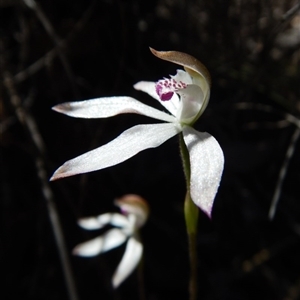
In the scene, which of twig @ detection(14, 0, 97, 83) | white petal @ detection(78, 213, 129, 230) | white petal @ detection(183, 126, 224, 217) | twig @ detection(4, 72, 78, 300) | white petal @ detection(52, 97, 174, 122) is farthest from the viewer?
twig @ detection(14, 0, 97, 83)

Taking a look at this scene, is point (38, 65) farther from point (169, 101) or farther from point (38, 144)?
point (169, 101)

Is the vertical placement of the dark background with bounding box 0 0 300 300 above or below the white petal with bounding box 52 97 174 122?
below

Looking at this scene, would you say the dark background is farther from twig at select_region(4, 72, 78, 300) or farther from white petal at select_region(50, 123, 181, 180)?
white petal at select_region(50, 123, 181, 180)

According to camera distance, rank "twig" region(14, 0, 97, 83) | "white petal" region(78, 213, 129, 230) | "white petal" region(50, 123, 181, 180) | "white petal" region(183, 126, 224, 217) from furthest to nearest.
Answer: "twig" region(14, 0, 97, 83) < "white petal" region(78, 213, 129, 230) < "white petal" region(50, 123, 181, 180) < "white petal" region(183, 126, 224, 217)

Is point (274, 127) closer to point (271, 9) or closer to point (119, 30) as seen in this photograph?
point (271, 9)

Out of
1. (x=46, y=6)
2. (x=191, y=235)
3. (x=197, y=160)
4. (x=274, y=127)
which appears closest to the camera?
(x=197, y=160)

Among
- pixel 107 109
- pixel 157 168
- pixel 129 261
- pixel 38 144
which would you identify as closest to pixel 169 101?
pixel 107 109

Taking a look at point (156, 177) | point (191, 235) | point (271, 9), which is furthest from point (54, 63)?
point (191, 235)

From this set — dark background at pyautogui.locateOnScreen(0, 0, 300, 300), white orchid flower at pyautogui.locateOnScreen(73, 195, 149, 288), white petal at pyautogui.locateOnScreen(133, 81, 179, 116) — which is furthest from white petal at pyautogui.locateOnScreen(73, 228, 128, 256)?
white petal at pyautogui.locateOnScreen(133, 81, 179, 116)
